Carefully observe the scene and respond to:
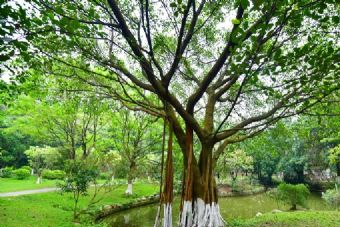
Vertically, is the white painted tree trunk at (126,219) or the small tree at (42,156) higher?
the small tree at (42,156)

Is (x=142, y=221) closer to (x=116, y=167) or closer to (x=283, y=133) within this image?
(x=116, y=167)

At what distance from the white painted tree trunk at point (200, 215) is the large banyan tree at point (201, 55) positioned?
2 cm

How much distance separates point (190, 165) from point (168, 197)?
72 centimetres

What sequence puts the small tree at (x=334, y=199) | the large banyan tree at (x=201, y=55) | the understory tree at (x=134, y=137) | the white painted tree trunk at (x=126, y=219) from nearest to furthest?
the large banyan tree at (x=201, y=55)
the white painted tree trunk at (x=126, y=219)
the small tree at (x=334, y=199)
the understory tree at (x=134, y=137)

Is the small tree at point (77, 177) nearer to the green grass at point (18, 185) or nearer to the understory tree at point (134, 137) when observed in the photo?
the understory tree at point (134, 137)

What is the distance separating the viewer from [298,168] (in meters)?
23.2

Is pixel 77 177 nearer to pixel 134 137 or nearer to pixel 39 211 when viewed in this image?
pixel 39 211

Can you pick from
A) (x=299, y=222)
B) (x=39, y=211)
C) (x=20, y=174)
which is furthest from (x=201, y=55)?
(x=20, y=174)

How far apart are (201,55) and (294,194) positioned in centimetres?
860

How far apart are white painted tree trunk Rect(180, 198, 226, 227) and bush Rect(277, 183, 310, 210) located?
8377 millimetres

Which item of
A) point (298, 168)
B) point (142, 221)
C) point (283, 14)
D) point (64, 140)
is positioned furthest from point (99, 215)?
point (298, 168)

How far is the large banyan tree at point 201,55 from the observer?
244 centimetres

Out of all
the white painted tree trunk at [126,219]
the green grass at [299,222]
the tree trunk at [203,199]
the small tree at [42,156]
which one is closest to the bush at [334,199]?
the green grass at [299,222]

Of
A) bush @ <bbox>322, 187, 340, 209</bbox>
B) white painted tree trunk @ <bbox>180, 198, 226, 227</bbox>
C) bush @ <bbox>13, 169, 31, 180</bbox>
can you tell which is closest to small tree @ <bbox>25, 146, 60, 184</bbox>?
bush @ <bbox>13, 169, 31, 180</bbox>
